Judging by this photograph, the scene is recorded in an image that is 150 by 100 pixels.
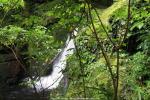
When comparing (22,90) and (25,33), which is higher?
(25,33)

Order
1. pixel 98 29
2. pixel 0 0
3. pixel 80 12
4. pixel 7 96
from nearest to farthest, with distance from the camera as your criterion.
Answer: pixel 80 12
pixel 98 29
pixel 0 0
pixel 7 96

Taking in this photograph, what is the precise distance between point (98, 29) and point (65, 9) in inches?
40.9

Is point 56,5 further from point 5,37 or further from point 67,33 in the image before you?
point 5,37

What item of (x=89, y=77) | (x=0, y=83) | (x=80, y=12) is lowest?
(x=0, y=83)

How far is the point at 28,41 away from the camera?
165 inches

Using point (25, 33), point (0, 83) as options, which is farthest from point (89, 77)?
point (0, 83)

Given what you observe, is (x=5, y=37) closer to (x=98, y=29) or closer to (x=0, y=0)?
(x=0, y=0)

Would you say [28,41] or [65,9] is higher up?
[65,9]

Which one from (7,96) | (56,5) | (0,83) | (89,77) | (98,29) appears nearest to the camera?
(56,5)

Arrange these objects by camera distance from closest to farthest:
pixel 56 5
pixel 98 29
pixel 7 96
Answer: pixel 56 5 < pixel 98 29 < pixel 7 96

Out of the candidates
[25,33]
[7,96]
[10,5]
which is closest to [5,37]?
[25,33]

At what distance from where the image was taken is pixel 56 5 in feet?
9.49

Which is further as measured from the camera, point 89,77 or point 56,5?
point 89,77

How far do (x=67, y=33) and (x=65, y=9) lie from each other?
445 mm
